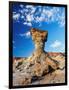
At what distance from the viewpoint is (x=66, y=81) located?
8.27 feet

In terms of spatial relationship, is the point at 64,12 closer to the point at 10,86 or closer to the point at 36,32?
the point at 36,32

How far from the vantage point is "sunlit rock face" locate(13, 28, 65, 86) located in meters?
2.38

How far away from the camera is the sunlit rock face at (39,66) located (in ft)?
7.80

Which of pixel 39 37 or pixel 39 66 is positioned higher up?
pixel 39 37

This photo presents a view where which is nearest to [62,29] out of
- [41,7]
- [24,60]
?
[41,7]

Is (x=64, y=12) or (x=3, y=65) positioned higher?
(x=64, y=12)

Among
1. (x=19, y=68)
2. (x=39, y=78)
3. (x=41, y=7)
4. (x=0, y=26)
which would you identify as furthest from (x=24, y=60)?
(x=41, y=7)

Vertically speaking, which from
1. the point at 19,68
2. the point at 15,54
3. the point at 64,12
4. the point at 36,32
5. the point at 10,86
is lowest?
the point at 10,86

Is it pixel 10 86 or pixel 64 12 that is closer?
pixel 10 86

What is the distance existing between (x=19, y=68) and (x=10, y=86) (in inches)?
8.5

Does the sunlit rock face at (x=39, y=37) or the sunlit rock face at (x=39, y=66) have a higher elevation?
the sunlit rock face at (x=39, y=37)

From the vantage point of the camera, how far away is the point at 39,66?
243 cm

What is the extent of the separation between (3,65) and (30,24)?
1.78ft

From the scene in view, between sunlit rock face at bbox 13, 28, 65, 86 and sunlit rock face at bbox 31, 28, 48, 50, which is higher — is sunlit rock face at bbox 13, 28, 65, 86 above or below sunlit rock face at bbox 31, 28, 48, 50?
below
